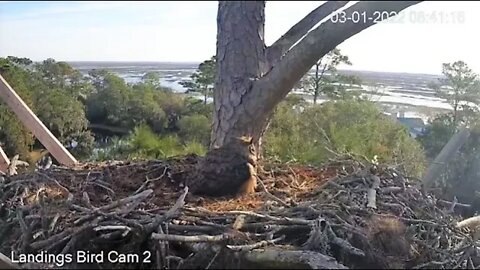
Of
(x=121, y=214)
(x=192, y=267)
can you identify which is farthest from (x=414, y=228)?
(x=121, y=214)

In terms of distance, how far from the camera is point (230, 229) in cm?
124

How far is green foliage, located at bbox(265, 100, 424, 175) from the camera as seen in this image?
2730mm

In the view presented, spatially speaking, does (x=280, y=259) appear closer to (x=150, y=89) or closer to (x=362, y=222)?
(x=362, y=222)

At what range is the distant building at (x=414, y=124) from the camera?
113 inches

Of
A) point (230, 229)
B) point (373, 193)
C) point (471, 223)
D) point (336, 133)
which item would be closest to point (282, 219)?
point (230, 229)

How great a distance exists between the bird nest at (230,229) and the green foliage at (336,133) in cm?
103

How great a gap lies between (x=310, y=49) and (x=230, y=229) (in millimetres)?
506

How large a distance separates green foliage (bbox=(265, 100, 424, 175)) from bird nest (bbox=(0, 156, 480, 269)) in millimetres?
1029

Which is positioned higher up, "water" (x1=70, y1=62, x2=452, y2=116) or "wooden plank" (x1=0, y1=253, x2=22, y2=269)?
"water" (x1=70, y1=62, x2=452, y2=116)

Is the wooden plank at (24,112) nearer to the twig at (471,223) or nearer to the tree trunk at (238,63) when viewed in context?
the tree trunk at (238,63)

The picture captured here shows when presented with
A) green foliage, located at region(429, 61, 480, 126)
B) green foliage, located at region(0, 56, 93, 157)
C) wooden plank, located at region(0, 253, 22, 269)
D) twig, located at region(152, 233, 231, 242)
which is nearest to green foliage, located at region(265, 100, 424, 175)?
green foliage, located at region(429, 61, 480, 126)

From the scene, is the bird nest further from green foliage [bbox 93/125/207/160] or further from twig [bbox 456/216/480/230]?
green foliage [bbox 93/125/207/160]

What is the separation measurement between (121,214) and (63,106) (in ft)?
5.04

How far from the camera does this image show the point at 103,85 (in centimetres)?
273
